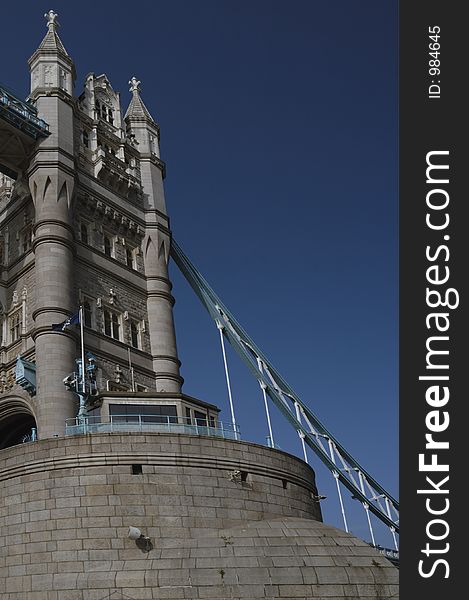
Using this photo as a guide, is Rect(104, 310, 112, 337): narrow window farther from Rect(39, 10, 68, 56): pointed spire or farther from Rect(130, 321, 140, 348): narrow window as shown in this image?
Rect(39, 10, 68, 56): pointed spire

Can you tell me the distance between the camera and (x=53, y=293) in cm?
4478

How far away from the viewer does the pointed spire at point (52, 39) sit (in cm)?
5262

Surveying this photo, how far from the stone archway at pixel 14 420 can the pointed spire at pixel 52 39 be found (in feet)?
78.7

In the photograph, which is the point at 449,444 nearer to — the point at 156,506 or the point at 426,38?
the point at 426,38

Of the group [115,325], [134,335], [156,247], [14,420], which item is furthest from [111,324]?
[14,420]

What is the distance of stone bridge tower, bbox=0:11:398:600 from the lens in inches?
1185

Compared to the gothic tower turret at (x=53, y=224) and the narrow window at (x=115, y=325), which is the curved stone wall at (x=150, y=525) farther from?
the narrow window at (x=115, y=325)

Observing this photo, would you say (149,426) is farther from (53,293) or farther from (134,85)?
(134,85)

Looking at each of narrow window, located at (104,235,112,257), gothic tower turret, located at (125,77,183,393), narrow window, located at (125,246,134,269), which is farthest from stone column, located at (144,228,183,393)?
narrow window, located at (104,235,112,257)

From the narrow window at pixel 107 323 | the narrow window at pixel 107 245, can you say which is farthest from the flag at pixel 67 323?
the narrow window at pixel 107 245

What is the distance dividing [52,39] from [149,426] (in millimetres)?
30644

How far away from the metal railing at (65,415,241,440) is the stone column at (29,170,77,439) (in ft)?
6.51

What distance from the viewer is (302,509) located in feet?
126

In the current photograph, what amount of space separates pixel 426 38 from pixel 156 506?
70.4ft
